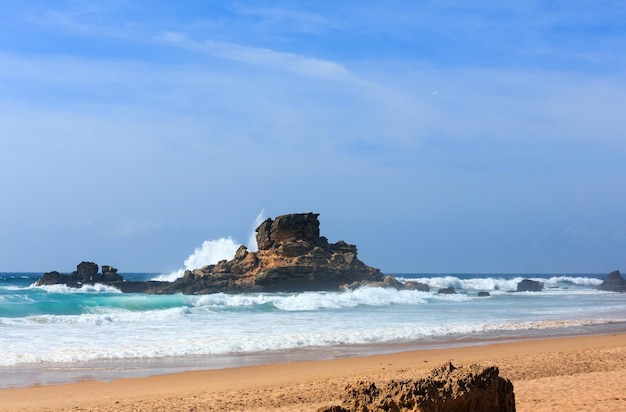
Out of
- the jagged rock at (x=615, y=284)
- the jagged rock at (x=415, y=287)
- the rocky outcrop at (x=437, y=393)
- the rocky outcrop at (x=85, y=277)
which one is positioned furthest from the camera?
the jagged rock at (x=615, y=284)

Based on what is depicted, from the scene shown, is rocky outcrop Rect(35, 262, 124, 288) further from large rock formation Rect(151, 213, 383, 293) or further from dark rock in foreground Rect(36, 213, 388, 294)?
large rock formation Rect(151, 213, 383, 293)

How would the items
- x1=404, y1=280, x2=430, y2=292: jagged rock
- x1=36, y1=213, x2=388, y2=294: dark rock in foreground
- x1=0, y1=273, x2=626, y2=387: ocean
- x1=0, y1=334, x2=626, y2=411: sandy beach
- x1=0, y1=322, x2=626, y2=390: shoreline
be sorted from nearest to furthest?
1. x1=0, y1=334, x2=626, y2=411: sandy beach
2. x1=0, y1=322, x2=626, y2=390: shoreline
3. x1=0, y1=273, x2=626, y2=387: ocean
4. x1=36, y1=213, x2=388, y2=294: dark rock in foreground
5. x1=404, y1=280, x2=430, y2=292: jagged rock

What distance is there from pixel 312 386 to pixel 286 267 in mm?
35097

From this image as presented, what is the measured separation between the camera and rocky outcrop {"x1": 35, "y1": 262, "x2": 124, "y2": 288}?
177 ft

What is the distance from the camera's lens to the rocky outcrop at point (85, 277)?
54.0 m

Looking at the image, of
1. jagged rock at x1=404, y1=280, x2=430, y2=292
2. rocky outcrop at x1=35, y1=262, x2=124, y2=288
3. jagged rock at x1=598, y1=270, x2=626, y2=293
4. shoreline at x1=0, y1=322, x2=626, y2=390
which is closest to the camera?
shoreline at x1=0, y1=322, x2=626, y2=390

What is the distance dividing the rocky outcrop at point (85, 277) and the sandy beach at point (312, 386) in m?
44.0

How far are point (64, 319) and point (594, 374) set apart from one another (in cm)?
1720

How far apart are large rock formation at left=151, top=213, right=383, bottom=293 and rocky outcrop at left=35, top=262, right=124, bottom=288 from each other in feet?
31.4

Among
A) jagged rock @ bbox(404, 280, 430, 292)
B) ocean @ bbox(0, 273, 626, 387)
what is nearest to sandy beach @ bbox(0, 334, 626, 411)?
ocean @ bbox(0, 273, 626, 387)

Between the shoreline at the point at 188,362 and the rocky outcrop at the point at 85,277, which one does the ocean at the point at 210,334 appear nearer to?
the shoreline at the point at 188,362

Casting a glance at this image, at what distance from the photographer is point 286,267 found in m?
45.6

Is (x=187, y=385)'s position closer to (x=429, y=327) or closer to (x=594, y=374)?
(x=594, y=374)

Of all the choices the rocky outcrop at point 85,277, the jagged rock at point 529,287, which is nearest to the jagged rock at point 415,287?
the jagged rock at point 529,287
